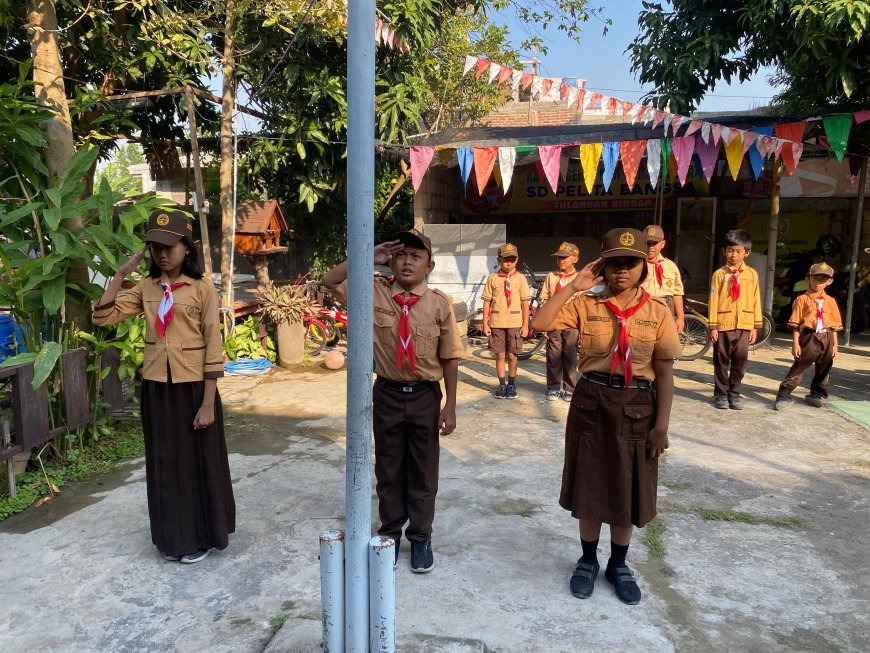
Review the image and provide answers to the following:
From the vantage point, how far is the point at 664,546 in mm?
3551

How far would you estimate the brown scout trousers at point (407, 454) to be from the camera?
3.15 m

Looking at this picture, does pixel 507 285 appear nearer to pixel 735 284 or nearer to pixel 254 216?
pixel 735 284

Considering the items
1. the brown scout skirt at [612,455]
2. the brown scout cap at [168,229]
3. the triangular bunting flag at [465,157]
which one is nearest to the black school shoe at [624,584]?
the brown scout skirt at [612,455]

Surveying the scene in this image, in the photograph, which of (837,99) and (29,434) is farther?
(837,99)

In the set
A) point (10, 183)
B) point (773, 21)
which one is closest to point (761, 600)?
point (10, 183)

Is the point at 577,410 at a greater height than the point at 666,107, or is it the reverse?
the point at 666,107

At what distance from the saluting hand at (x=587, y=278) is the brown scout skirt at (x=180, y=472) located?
193cm

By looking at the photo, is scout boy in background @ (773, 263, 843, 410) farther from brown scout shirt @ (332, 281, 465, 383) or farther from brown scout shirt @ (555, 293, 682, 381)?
brown scout shirt @ (332, 281, 465, 383)

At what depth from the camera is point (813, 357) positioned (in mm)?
6238

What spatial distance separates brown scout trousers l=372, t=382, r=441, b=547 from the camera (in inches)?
124

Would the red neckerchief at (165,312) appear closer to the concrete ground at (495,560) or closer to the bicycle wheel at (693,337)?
the concrete ground at (495,560)

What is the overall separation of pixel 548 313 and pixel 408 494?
3.81 ft

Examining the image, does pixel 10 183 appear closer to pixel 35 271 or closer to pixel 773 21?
pixel 35 271

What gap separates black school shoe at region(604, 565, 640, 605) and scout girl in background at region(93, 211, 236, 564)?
197cm
